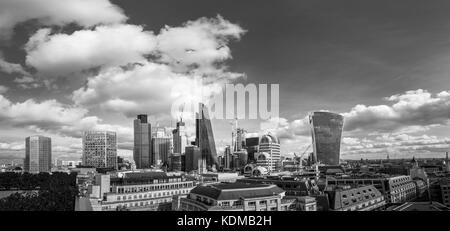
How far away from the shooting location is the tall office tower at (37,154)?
54.3 metres

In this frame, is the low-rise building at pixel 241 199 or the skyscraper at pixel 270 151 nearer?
the low-rise building at pixel 241 199

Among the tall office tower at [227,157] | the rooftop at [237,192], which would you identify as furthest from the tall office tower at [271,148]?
the rooftop at [237,192]

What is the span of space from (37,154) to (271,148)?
40.2 meters

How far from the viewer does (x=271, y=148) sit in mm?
62250

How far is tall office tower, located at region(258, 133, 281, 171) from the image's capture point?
61.8m

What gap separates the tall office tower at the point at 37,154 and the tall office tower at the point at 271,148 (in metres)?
36.3

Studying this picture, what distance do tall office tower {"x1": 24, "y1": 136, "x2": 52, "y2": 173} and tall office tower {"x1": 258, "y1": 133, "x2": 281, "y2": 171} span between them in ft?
119

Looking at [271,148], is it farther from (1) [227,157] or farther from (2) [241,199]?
(2) [241,199]

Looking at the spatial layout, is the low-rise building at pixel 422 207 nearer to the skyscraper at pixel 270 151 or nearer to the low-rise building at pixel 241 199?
the low-rise building at pixel 241 199
